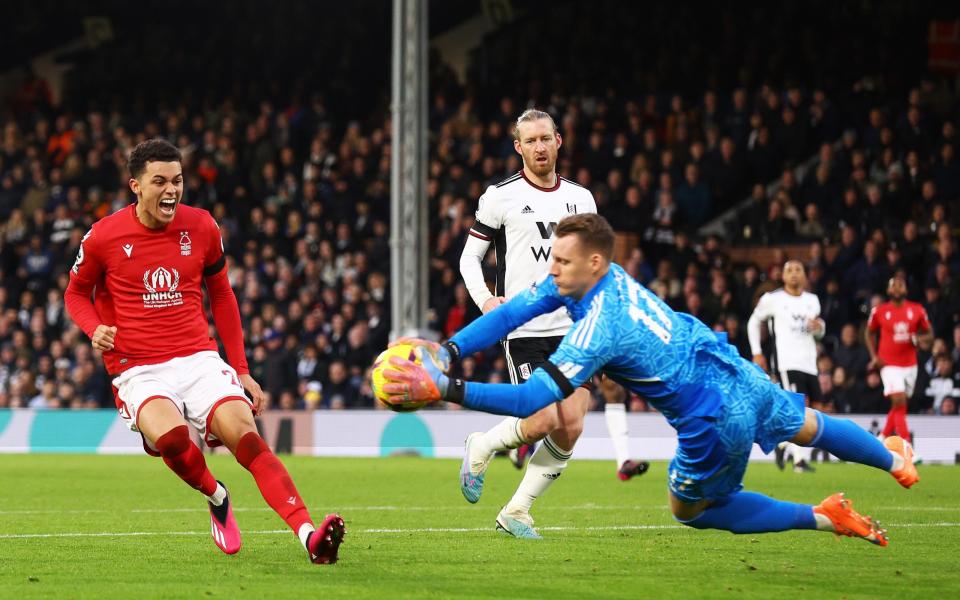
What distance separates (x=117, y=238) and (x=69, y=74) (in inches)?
1023

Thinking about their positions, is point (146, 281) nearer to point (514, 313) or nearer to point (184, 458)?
point (184, 458)

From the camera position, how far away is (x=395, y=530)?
28.3 feet

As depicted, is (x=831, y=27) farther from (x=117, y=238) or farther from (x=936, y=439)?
(x=117, y=238)

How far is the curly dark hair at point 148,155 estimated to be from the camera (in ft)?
23.5

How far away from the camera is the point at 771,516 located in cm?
639

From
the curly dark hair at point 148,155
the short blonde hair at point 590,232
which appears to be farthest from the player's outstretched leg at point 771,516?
the curly dark hair at point 148,155

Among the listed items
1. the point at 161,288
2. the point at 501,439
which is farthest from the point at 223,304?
the point at 501,439

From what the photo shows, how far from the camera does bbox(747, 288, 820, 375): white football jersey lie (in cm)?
1506

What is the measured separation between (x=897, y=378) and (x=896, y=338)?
452 mm

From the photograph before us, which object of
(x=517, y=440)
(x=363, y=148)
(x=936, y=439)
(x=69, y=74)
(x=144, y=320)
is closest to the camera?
(x=144, y=320)

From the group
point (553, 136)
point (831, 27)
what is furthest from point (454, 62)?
point (553, 136)

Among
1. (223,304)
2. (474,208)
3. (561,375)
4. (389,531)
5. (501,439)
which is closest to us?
(561,375)

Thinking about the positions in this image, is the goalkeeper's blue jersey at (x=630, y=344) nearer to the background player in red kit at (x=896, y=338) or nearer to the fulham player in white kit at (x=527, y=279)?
the fulham player in white kit at (x=527, y=279)

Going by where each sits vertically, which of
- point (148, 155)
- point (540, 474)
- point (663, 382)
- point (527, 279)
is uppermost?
point (148, 155)
